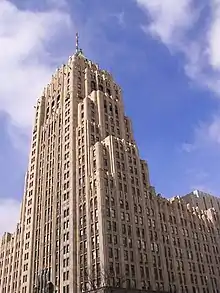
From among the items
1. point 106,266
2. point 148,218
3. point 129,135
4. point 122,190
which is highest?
point 129,135

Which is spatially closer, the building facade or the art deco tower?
the art deco tower

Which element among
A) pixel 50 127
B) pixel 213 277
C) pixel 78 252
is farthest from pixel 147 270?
pixel 50 127

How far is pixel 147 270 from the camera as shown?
92688 mm

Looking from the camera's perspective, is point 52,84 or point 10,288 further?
point 52,84

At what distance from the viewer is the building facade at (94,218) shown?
3563 inches

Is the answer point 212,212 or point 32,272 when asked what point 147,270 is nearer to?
point 32,272

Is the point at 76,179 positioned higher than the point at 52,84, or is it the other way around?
the point at 52,84

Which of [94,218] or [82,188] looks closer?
[94,218]

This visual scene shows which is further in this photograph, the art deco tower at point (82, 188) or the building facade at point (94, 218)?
the building facade at point (94, 218)

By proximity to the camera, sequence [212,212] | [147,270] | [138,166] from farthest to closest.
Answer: [212,212]
[138,166]
[147,270]

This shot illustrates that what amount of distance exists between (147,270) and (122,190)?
21.6 metres

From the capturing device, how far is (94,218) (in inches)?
3686

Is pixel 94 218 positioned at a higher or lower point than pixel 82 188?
lower

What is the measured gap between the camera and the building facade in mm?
90500
